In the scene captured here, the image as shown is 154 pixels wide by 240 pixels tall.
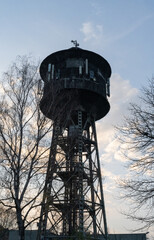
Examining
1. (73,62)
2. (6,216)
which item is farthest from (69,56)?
(6,216)

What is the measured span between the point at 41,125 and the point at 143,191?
15.5 feet

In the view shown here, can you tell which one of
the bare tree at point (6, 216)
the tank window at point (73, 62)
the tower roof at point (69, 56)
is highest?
the tower roof at point (69, 56)

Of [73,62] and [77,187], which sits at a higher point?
[73,62]

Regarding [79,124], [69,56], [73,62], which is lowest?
[79,124]

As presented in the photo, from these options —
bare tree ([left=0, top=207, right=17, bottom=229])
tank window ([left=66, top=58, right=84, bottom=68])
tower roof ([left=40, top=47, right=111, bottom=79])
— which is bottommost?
bare tree ([left=0, top=207, right=17, bottom=229])

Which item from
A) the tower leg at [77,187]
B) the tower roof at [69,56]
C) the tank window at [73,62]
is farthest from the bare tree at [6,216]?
the tank window at [73,62]

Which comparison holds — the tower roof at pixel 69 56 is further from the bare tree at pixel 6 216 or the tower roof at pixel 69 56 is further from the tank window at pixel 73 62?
the bare tree at pixel 6 216

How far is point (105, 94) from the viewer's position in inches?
795

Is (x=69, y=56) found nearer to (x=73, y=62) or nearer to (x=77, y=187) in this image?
(x=73, y=62)

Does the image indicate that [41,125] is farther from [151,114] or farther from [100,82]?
[100,82]

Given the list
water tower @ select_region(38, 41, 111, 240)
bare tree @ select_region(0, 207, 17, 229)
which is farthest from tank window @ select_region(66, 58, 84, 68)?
bare tree @ select_region(0, 207, 17, 229)

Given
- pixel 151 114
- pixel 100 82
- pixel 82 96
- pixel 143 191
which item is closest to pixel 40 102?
pixel 151 114

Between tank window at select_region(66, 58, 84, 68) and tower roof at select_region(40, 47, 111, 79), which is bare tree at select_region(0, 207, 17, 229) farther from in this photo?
tank window at select_region(66, 58, 84, 68)

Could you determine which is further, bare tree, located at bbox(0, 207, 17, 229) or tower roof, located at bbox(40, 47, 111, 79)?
tower roof, located at bbox(40, 47, 111, 79)
